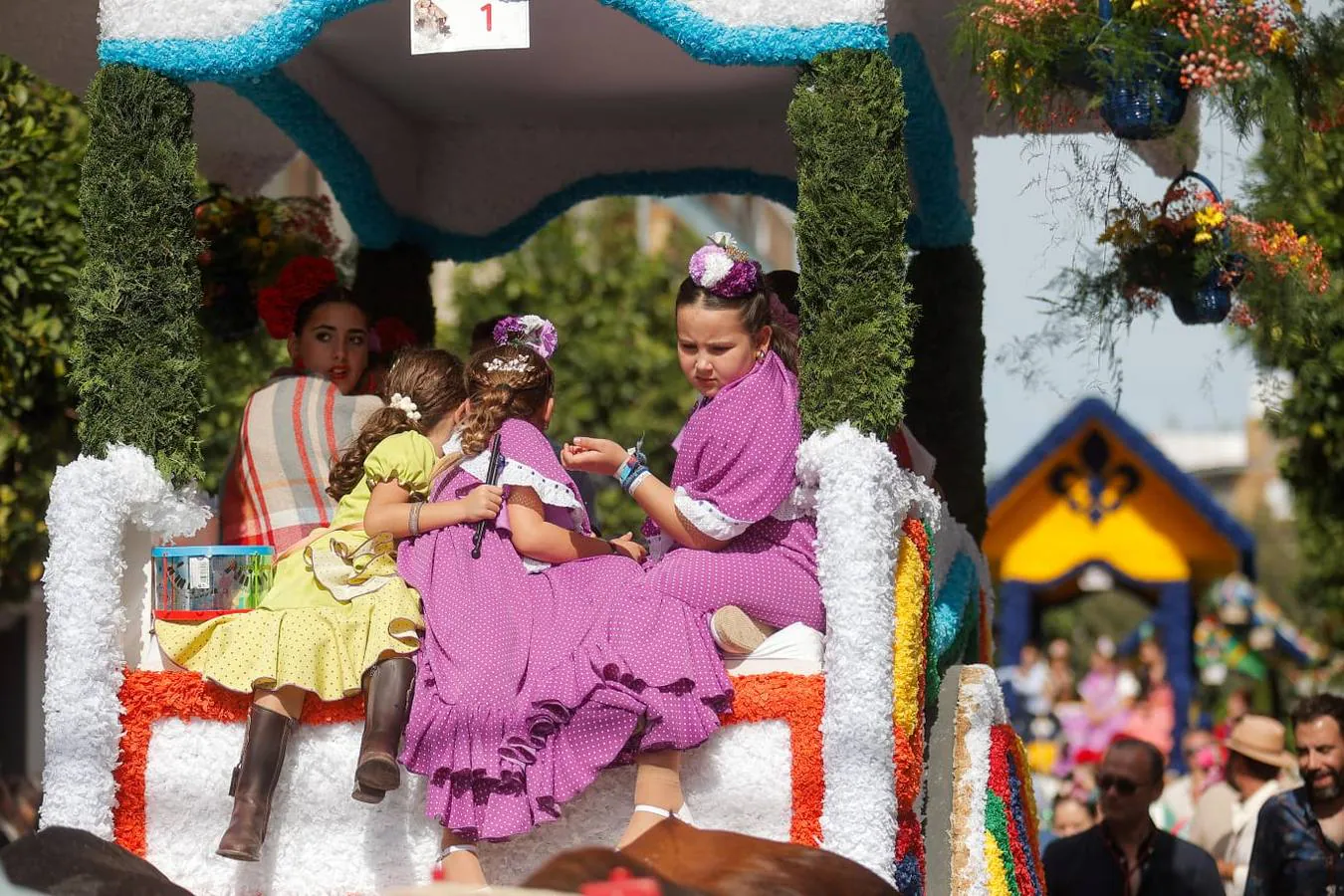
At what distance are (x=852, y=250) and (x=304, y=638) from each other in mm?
1714

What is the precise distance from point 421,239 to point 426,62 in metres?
1.08

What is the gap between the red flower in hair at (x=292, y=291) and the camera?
21.0ft

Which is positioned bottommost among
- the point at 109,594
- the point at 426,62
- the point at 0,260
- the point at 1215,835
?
the point at 1215,835

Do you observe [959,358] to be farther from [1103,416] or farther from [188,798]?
[1103,416]

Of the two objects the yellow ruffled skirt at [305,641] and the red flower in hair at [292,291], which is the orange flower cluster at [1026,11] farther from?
the red flower in hair at [292,291]

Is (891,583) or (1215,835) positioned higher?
(891,583)

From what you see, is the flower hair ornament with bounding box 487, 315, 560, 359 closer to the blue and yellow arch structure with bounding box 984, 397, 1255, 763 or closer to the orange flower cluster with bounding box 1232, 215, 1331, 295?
the orange flower cluster with bounding box 1232, 215, 1331, 295

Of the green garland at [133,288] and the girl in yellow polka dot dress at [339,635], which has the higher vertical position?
the green garland at [133,288]

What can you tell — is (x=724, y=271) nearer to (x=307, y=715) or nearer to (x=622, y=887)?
(x=307, y=715)

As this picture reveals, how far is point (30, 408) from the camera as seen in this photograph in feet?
24.2

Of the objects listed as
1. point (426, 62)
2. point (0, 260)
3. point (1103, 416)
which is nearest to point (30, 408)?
point (0, 260)

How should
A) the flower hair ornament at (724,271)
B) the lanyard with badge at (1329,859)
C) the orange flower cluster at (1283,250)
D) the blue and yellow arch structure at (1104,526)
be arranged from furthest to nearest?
1. the blue and yellow arch structure at (1104,526)
2. the lanyard with badge at (1329,859)
3. the orange flower cluster at (1283,250)
4. the flower hair ornament at (724,271)

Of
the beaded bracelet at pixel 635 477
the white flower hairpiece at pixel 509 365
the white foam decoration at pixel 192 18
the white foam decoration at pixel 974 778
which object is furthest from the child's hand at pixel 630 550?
the white foam decoration at pixel 192 18

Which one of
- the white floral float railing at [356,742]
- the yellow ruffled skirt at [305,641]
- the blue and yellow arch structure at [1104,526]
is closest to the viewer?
the white floral float railing at [356,742]
